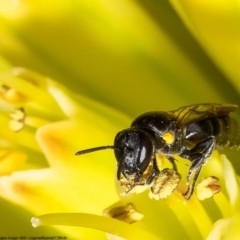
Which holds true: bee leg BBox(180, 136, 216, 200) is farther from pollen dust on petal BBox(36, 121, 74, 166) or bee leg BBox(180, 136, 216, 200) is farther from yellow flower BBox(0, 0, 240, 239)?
pollen dust on petal BBox(36, 121, 74, 166)

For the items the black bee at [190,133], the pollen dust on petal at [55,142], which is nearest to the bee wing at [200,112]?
the black bee at [190,133]

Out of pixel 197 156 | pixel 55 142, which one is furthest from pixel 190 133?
pixel 55 142

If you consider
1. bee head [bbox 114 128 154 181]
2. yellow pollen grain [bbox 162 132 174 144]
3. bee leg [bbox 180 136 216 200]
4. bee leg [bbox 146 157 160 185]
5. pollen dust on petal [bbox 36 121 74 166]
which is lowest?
bee leg [bbox 180 136 216 200]

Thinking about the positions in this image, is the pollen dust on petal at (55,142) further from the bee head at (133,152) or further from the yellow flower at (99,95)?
the bee head at (133,152)

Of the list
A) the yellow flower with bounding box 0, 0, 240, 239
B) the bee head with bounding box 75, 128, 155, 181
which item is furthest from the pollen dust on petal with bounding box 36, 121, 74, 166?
the bee head with bounding box 75, 128, 155, 181

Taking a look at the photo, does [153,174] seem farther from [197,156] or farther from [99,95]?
[99,95]

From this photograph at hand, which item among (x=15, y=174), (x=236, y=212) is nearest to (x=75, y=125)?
(x=15, y=174)

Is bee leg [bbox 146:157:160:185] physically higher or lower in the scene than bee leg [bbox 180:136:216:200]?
higher
